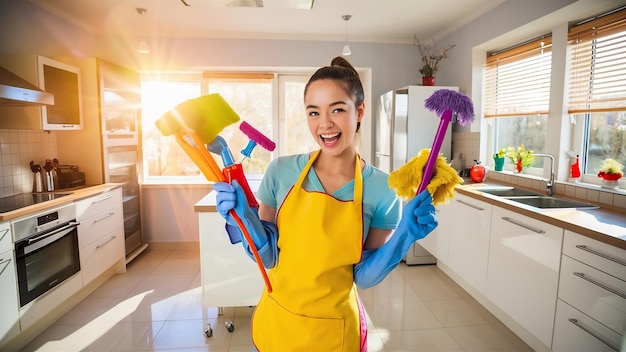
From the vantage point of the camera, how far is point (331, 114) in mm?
893

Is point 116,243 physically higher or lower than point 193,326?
higher

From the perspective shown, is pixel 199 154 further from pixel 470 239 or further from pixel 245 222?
pixel 470 239

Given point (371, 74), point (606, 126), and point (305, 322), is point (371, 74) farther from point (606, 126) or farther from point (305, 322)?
point (305, 322)

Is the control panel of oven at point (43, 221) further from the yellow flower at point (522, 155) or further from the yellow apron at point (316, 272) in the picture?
the yellow flower at point (522, 155)

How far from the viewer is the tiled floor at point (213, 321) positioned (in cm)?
207

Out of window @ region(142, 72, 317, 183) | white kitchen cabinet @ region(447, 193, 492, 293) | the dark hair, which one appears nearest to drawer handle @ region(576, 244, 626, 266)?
white kitchen cabinet @ region(447, 193, 492, 293)

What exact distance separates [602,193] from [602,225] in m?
0.65

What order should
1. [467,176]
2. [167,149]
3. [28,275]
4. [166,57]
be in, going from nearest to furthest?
[28,275] → [467,176] → [166,57] → [167,149]

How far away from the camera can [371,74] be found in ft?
12.8

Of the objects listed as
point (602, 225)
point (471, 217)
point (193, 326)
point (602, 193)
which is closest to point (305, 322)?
point (602, 225)

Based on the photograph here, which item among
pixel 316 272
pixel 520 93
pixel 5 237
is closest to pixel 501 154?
pixel 520 93

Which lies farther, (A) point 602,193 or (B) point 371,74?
(B) point 371,74

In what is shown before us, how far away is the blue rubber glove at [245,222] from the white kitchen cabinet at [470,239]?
1868 mm

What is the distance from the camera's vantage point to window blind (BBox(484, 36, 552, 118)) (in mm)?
2633
